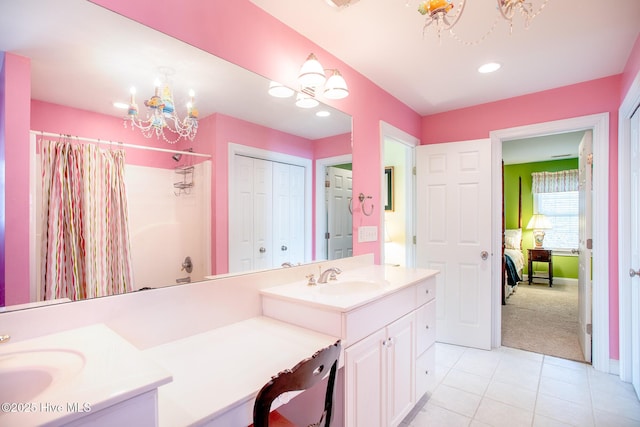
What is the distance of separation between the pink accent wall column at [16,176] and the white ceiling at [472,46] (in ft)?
3.72

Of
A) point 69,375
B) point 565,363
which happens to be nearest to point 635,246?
point 565,363

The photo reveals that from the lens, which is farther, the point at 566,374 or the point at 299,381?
the point at 566,374

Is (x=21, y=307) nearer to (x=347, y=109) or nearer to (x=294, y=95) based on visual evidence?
(x=294, y=95)

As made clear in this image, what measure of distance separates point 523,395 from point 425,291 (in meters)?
1.07

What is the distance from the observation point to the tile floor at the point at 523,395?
1865mm

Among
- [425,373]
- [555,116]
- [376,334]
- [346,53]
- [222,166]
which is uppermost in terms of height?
[346,53]

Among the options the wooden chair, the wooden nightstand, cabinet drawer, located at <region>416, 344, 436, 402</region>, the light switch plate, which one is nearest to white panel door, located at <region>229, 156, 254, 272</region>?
the wooden chair

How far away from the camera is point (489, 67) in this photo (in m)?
2.32

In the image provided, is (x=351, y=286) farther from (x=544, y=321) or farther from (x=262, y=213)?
(x=544, y=321)

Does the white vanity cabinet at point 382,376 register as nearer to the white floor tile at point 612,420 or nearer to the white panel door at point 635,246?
the white floor tile at point 612,420

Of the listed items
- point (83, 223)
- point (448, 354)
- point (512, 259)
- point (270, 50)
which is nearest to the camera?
point (83, 223)

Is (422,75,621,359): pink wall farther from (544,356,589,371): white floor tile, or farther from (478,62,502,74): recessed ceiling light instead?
(478,62,502,74): recessed ceiling light

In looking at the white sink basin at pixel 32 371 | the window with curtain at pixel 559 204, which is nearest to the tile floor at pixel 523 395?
the white sink basin at pixel 32 371

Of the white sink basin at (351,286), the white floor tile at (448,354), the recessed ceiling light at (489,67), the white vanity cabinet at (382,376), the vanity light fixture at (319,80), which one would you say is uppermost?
the recessed ceiling light at (489,67)
